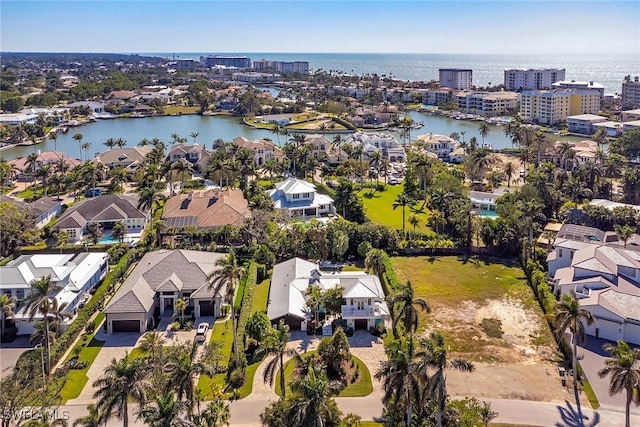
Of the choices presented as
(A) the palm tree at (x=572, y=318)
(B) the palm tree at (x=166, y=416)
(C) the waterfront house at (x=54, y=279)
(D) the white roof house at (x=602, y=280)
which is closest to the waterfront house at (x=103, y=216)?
(C) the waterfront house at (x=54, y=279)

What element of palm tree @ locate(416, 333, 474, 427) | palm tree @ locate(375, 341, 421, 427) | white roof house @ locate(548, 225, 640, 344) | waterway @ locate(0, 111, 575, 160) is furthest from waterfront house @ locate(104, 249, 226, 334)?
waterway @ locate(0, 111, 575, 160)

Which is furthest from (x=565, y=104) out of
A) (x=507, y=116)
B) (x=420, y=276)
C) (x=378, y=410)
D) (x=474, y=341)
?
(x=378, y=410)

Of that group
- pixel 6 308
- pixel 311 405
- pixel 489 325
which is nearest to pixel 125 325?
pixel 6 308

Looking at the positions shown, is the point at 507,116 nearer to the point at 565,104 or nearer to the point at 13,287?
the point at 565,104

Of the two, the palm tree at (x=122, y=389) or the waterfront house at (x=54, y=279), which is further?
the waterfront house at (x=54, y=279)

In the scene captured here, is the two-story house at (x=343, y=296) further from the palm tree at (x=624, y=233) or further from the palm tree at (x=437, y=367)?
the palm tree at (x=624, y=233)

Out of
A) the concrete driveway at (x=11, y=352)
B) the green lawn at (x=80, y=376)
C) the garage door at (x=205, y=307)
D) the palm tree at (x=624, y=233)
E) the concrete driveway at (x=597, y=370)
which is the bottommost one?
the concrete driveway at (x=597, y=370)

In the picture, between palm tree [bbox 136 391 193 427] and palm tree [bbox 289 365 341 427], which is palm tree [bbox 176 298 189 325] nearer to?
palm tree [bbox 136 391 193 427]
